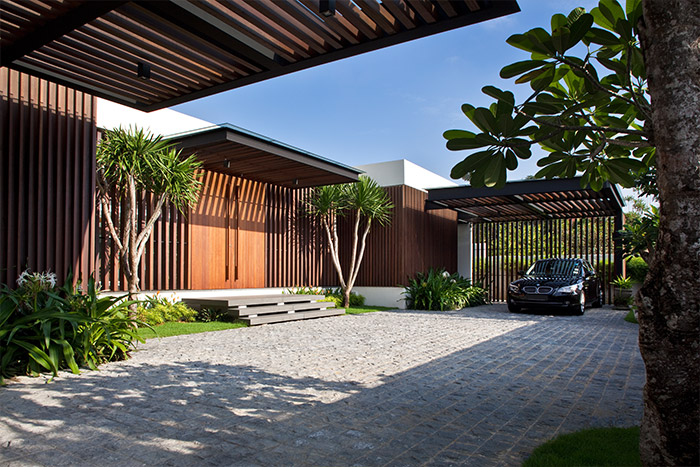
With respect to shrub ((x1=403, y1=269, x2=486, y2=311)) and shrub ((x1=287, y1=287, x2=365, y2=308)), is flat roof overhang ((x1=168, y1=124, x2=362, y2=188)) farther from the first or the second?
shrub ((x1=403, y1=269, x2=486, y2=311))

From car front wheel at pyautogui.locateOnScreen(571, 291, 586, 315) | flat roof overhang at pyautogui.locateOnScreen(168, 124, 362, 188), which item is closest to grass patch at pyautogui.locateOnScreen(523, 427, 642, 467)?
flat roof overhang at pyautogui.locateOnScreen(168, 124, 362, 188)

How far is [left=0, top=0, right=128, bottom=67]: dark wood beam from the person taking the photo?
404 cm

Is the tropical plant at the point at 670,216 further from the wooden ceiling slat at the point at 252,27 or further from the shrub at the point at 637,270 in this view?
the shrub at the point at 637,270

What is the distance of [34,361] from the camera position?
15.4ft

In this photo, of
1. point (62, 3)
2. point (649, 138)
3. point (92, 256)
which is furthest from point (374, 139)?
point (649, 138)

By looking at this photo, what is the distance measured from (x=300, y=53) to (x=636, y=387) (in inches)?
182

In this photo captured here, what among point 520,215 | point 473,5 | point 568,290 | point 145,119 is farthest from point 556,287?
point 145,119

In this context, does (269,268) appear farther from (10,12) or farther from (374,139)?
(10,12)

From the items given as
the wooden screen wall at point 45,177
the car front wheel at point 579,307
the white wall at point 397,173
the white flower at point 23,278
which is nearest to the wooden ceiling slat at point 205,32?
the wooden screen wall at point 45,177

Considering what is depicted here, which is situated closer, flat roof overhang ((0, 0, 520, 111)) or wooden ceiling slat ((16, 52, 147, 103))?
flat roof overhang ((0, 0, 520, 111))

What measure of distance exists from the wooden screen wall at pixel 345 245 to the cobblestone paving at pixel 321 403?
6381mm

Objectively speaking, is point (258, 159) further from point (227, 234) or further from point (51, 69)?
point (51, 69)

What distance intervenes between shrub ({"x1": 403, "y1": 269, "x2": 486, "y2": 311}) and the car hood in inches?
81.6

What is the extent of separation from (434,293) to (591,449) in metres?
10.8
